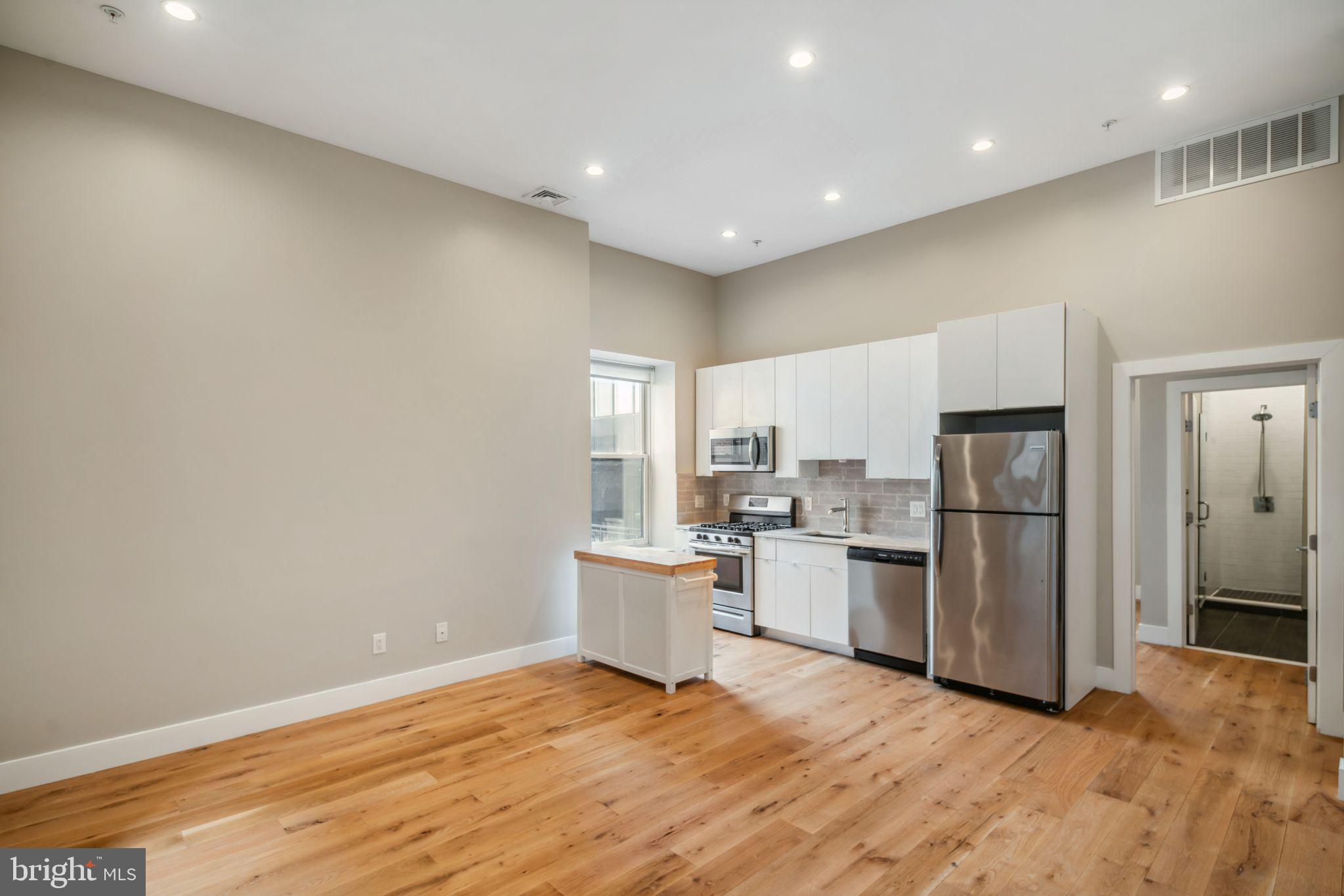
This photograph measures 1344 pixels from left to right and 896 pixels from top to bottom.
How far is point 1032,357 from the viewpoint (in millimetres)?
3871

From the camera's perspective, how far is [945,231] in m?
4.81

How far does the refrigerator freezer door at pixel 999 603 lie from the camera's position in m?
3.71

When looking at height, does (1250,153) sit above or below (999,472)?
above

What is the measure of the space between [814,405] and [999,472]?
1663mm

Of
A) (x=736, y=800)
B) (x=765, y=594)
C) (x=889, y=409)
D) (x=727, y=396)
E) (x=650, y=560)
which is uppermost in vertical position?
(x=727, y=396)

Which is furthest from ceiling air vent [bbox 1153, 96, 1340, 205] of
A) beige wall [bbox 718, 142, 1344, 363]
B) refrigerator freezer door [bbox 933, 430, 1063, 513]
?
refrigerator freezer door [bbox 933, 430, 1063, 513]

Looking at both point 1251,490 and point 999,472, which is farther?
point 1251,490

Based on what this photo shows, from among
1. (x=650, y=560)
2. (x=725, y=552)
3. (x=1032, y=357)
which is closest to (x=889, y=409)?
(x=1032, y=357)

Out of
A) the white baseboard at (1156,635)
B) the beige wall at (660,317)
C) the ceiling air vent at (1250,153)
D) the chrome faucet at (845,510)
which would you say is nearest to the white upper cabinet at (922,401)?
the chrome faucet at (845,510)

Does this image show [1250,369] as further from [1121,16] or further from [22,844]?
[22,844]

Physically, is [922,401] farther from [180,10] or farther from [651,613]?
[180,10]

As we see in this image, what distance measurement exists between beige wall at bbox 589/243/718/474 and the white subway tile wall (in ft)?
14.3

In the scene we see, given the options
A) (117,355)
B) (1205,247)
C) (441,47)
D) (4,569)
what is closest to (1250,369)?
(1205,247)

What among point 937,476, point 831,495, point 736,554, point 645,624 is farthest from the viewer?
point 831,495
